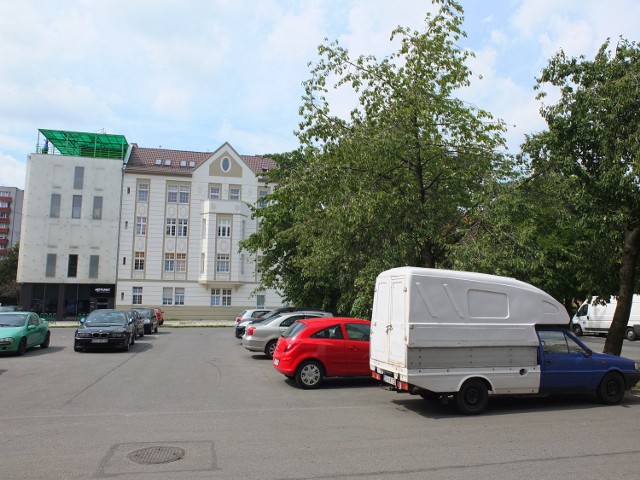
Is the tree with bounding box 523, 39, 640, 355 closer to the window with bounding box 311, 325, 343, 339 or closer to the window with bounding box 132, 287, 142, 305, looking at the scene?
the window with bounding box 311, 325, 343, 339

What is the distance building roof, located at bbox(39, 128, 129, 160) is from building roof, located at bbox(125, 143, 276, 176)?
1.66 meters

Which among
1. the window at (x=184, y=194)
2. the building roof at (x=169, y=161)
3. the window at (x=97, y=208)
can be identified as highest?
the building roof at (x=169, y=161)

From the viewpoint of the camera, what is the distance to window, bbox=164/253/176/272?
54.1 metres

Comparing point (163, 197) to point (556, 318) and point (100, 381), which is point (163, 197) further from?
point (556, 318)

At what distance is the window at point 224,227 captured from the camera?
54.4 m

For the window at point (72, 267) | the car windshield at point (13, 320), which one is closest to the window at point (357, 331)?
the car windshield at point (13, 320)

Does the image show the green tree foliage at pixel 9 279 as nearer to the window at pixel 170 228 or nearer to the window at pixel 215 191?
the window at pixel 170 228

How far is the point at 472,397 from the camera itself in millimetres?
9148

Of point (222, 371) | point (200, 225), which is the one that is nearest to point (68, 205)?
point (200, 225)

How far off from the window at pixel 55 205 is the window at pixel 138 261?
27.2 feet

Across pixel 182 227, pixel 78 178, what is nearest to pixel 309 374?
pixel 182 227

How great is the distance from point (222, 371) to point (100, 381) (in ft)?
10.6

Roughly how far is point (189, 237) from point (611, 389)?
48416mm

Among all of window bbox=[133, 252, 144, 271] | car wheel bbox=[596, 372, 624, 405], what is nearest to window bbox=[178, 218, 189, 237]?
window bbox=[133, 252, 144, 271]
